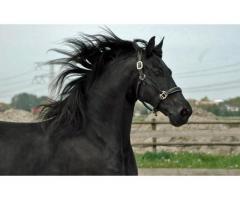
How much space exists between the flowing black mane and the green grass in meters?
5.14

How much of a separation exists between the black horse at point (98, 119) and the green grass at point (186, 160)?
5258 millimetres

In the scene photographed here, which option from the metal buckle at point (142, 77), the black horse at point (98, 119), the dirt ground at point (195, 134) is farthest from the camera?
the dirt ground at point (195, 134)

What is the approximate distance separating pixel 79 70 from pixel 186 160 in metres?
5.73

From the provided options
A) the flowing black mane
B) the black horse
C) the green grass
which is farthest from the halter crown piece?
the green grass

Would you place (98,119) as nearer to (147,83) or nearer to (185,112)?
(147,83)

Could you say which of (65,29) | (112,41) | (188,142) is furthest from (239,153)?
(112,41)

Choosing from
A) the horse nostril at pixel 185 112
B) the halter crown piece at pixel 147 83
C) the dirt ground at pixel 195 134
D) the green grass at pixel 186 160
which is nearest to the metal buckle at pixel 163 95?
the halter crown piece at pixel 147 83

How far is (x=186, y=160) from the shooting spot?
35.0 feet

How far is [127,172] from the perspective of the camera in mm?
4926

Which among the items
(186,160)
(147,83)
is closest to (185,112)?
(147,83)

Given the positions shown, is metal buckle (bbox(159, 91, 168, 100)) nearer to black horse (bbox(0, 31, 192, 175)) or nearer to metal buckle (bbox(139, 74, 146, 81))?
black horse (bbox(0, 31, 192, 175))

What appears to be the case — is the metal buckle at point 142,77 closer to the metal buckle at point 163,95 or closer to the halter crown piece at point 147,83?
the halter crown piece at point 147,83

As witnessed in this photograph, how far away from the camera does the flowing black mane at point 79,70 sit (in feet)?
16.8

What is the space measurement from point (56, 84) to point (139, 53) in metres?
0.88
